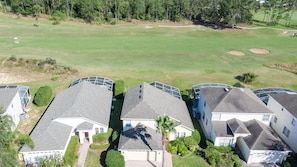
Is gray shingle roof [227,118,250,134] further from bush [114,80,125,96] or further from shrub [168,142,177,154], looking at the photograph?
bush [114,80,125,96]

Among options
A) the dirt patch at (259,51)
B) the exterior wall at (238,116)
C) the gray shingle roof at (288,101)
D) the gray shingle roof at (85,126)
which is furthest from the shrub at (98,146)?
the dirt patch at (259,51)

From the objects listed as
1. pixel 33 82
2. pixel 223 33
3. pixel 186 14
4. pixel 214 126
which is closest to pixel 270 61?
pixel 223 33

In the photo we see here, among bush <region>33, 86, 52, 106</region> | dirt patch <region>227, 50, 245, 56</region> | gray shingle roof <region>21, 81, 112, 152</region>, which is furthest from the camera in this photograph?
dirt patch <region>227, 50, 245, 56</region>

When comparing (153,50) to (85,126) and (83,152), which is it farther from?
(83,152)

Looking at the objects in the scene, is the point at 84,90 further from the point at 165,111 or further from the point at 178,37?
the point at 178,37

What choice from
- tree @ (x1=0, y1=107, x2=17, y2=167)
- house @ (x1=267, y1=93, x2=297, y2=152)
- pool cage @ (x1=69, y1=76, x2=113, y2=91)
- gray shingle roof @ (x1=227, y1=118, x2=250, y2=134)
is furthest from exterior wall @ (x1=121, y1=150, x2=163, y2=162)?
house @ (x1=267, y1=93, x2=297, y2=152)
